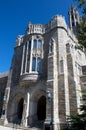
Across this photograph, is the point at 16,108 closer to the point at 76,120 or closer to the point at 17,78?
the point at 17,78

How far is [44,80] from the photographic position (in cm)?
2003

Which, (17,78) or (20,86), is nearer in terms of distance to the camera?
(20,86)

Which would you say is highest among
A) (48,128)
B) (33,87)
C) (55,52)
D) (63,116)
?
(55,52)

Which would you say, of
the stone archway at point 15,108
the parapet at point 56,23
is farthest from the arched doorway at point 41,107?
the parapet at point 56,23

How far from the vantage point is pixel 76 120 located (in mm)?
9852

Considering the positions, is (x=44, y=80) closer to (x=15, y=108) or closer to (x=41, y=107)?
(x=41, y=107)

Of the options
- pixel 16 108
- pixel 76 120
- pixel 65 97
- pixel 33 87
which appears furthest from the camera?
pixel 16 108

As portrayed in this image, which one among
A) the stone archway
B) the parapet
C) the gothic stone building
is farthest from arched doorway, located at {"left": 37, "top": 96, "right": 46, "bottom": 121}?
the parapet

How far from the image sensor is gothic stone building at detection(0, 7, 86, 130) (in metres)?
17.1

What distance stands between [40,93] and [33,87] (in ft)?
4.92

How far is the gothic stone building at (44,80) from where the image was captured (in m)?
17.1

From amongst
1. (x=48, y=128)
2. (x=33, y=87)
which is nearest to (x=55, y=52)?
(x=33, y=87)

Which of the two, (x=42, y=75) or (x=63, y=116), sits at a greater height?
(x=42, y=75)

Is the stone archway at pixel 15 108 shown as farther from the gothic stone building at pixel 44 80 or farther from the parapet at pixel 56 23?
the parapet at pixel 56 23
